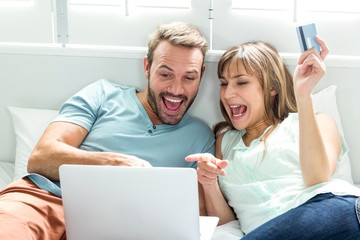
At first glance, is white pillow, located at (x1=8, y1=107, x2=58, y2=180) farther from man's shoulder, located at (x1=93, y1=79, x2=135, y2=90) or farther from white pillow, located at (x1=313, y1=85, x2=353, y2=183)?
white pillow, located at (x1=313, y1=85, x2=353, y2=183)

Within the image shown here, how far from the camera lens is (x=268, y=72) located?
6.02ft

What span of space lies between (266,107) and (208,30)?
2.10ft

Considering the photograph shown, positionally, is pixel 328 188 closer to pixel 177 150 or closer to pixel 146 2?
pixel 177 150

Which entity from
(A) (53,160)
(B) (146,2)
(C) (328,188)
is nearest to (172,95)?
(A) (53,160)

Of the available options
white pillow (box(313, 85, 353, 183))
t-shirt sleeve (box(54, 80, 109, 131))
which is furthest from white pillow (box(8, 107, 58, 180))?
white pillow (box(313, 85, 353, 183))

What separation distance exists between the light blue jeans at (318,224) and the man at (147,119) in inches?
18.6

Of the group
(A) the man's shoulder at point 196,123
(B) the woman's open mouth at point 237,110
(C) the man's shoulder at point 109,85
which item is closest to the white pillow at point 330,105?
(B) the woman's open mouth at point 237,110

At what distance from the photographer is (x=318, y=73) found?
5.20 ft

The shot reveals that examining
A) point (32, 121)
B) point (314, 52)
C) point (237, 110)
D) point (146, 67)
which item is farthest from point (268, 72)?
point (32, 121)

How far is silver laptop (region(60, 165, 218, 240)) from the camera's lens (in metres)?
1.35

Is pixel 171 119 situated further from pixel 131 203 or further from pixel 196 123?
pixel 131 203

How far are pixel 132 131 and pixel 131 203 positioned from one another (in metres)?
0.53

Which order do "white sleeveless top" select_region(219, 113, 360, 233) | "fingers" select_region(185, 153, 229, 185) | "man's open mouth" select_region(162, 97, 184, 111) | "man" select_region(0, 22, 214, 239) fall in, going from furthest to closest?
1. "man's open mouth" select_region(162, 97, 184, 111)
2. "man" select_region(0, 22, 214, 239)
3. "white sleeveless top" select_region(219, 113, 360, 233)
4. "fingers" select_region(185, 153, 229, 185)

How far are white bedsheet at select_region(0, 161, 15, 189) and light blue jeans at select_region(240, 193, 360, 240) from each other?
92cm
